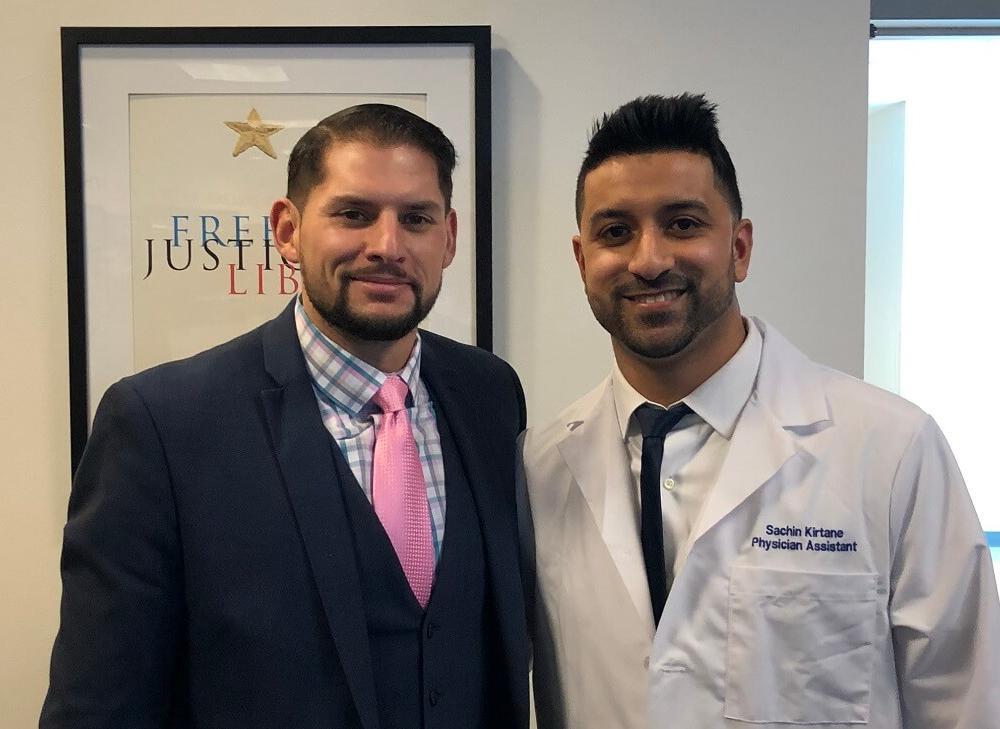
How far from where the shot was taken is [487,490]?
1204mm

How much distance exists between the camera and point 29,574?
5.61ft

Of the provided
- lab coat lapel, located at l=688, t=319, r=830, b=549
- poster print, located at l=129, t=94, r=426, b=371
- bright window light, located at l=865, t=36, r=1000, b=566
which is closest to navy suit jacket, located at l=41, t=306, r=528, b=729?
lab coat lapel, located at l=688, t=319, r=830, b=549

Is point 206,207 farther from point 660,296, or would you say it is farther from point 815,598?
point 815,598

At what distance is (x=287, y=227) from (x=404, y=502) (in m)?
0.42

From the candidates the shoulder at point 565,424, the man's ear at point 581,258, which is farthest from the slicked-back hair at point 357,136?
the shoulder at point 565,424

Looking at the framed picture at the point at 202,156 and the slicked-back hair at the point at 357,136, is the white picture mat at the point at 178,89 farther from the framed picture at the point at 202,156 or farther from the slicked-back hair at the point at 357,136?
the slicked-back hair at the point at 357,136

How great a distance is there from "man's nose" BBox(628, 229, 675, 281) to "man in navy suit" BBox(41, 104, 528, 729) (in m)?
0.27

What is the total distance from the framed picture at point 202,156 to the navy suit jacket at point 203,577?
25.0 inches

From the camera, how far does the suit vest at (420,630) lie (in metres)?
1.06

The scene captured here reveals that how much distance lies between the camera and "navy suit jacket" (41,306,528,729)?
0.99 meters

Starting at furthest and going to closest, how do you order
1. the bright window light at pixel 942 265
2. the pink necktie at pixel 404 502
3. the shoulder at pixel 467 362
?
1. the bright window light at pixel 942 265
2. the shoulder at pixel 467 362
3. the pink necktie at pixel 404 502

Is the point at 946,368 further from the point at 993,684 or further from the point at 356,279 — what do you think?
the point at 356,279

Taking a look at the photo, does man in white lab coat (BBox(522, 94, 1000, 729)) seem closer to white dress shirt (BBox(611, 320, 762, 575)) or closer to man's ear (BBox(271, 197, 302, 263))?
white dress shirt (BBox(611, 320, 762, 575))

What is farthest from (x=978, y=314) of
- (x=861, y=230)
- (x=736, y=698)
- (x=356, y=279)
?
(x=356, y=279)
